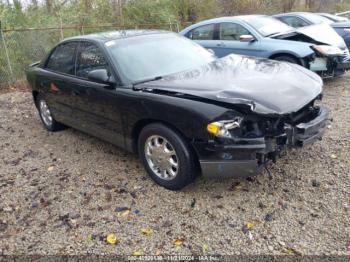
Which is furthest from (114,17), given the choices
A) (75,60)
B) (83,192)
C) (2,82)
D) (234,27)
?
(83,192)

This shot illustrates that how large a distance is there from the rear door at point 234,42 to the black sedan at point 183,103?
258cm

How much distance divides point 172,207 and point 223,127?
38.7 inches

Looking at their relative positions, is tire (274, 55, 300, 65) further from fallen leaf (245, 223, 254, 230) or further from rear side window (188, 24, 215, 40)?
fallen leaf (245, 223, 254, 230)

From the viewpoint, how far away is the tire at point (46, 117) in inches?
219

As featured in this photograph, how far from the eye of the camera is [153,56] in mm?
4070

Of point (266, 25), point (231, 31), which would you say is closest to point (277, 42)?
point (266, 25)

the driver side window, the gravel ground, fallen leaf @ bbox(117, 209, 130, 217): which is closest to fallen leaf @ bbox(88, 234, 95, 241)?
the gravel ground

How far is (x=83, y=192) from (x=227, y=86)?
1970 millimetres

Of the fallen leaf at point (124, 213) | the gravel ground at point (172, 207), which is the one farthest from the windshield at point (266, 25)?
the fallen leaf at point (124, 213)

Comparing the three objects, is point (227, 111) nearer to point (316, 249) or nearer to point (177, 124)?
point (177, 124)

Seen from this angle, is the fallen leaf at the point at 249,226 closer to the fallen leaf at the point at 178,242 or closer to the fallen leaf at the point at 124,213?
the fallen leaf at the point at 178,242

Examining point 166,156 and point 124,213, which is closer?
point 124,213

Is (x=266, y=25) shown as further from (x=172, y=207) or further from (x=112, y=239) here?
(x=112, y=239)

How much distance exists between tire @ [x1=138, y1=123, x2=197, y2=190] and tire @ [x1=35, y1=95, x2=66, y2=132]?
7.98 feet
